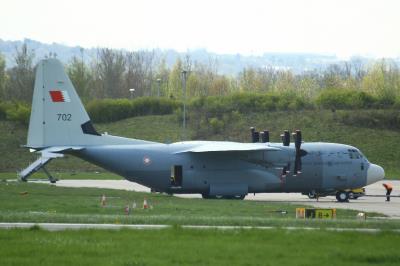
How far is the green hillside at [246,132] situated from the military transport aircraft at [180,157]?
1167 inches

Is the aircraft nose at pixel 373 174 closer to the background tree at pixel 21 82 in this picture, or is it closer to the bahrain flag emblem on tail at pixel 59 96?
the bahrain flag emblem on tail at pixel 59 96

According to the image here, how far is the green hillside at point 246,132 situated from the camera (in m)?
83.1

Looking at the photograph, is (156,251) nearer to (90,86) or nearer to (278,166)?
(278,166)

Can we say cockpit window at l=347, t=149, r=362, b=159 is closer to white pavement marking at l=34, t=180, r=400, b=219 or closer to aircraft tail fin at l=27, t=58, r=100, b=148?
white pavement marking at l=34, t=180, r=400, b=219

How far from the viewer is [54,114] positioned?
4775cm

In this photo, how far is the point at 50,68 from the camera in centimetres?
4788

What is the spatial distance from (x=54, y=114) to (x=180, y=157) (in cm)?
701

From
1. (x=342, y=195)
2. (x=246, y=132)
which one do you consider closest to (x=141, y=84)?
(x=246, y=132)

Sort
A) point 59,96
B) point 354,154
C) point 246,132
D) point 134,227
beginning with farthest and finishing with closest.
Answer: point 246,132 → point 354,154 → point 59,96 → point 134,227

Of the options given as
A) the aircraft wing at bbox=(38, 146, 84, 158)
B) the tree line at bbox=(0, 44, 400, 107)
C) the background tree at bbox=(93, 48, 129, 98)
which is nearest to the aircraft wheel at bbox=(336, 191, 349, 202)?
the aircraft wing at bbox=(38, 146, 84, 158)

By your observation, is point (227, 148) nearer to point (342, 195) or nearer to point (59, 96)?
point (342, 195)

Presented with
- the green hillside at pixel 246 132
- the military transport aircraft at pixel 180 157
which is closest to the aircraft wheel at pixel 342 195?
the military transport aircraft at pixel 180 157

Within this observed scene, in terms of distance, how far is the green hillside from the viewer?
8306cm

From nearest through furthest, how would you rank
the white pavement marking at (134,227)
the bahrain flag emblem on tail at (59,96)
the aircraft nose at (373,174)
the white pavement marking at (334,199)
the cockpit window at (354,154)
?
the white pavement marking at (134,227), the white pavement marking at (334,199), the bahrain flag emblem on tail at (59,96), the cockpit window at (354,154), the aircraft nose at (373,174)
